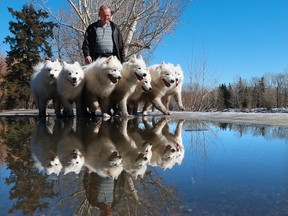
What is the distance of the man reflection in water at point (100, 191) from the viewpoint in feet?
3.37

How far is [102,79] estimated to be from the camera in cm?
501

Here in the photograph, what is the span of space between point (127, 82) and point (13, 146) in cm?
317

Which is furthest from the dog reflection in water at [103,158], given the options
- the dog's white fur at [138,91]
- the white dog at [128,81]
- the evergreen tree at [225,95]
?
the evergreen tree at [225,95]

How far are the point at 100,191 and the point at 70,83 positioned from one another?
4.07m

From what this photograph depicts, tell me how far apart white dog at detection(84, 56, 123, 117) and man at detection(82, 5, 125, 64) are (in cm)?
76

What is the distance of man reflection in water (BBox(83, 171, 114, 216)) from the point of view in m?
1.03

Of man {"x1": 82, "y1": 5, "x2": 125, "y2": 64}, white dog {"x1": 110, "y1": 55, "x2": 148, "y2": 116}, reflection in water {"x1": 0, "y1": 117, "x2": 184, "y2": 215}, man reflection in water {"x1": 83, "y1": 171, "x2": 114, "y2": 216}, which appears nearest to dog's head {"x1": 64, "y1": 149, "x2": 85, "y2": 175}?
reflection in water {"x1": 0, "y1": 117, "x2": 184, "y2": 215}

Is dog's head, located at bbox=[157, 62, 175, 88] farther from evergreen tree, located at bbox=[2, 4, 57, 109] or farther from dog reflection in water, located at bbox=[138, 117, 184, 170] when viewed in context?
evergreen tree, located at bbox=[2, 4, 57, 109]

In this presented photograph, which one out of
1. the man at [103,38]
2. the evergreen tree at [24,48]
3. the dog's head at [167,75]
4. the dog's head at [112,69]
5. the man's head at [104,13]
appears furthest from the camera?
the evergreen tree at [24,48]

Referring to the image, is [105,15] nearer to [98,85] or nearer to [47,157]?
[98,85]

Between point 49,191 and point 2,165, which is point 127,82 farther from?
point 49,191

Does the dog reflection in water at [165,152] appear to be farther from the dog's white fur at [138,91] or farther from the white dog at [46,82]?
the white dog at [46,82]

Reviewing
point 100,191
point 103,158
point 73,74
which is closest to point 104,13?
point 73,74

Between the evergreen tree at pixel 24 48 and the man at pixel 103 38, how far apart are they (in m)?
19.3
